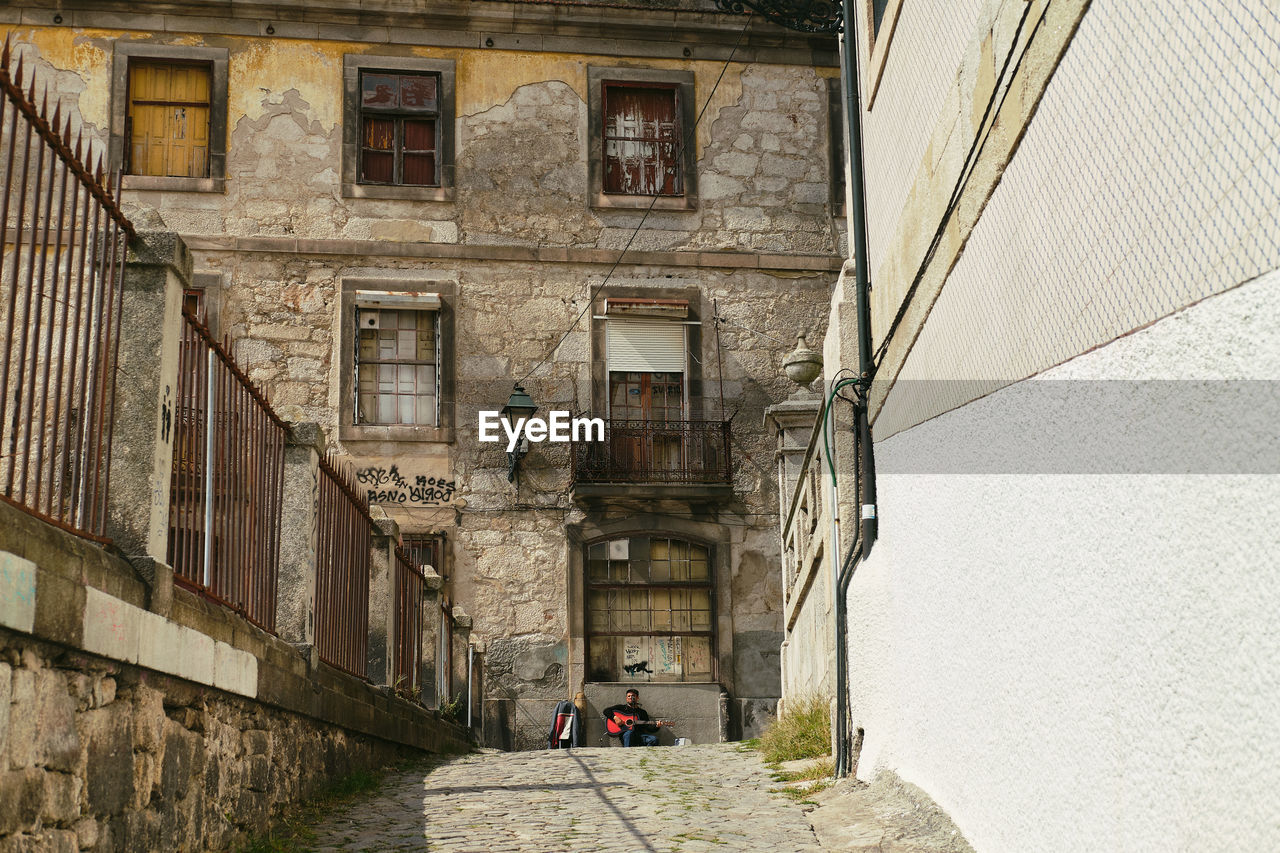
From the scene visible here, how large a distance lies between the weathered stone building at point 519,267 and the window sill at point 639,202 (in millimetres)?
59

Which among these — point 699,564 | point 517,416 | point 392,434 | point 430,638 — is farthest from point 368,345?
point 430,638

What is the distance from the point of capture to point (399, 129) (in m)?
18.8

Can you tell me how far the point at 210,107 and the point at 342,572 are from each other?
1118 cm

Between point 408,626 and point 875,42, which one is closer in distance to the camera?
point 875,42

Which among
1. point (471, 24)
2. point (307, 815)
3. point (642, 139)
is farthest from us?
point (642, 139)

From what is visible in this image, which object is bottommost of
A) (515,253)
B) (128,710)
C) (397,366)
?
(128,710)

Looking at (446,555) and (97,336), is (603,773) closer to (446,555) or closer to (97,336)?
(97,336)

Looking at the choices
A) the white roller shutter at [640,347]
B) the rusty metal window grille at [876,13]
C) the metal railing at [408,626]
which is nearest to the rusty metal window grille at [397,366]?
the white roller shutter at [640,347]

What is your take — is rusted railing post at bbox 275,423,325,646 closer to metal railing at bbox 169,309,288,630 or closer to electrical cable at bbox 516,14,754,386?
metal railing at bbox 169,309,288,630

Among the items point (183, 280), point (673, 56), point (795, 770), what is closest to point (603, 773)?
point (795, 770)

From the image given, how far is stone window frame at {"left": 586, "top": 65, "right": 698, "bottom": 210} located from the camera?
18812 mm

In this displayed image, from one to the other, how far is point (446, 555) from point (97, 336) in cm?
1304

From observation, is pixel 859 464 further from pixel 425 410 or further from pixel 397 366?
pixel 397 366

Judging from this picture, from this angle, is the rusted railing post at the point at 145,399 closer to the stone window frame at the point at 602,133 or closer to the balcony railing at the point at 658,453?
the balcony railing at the point at 658,453
